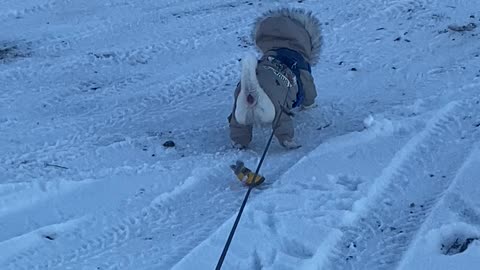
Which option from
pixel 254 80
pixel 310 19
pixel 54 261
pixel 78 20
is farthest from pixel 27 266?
pixel 78 20

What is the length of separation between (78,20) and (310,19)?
72.7 inches

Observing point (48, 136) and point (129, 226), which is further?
point (48, 136)

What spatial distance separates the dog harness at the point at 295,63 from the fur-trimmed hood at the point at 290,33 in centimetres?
7

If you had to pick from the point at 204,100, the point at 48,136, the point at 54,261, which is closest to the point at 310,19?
the point at 204,100

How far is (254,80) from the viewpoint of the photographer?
428 centimetres

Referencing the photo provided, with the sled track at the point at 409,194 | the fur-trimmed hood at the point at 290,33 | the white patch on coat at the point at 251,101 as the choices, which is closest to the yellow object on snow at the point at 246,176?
the white patch on coat at the point at 251,101

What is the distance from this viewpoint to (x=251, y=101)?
432 cm

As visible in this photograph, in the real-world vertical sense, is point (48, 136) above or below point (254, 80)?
below

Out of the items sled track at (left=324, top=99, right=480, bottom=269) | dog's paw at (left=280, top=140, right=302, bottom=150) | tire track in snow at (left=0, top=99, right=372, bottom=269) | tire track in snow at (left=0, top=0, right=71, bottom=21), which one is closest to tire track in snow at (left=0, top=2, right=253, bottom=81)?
tire track in snow at (left=0, top=0, right=71, bottom=21)

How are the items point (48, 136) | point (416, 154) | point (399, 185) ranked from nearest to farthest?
point (399, 185) → point (416, 154) → point (48, 136)

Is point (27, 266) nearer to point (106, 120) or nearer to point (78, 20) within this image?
point (106, 120)

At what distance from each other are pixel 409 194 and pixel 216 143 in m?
1.08

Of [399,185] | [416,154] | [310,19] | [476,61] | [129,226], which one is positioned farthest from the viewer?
[476,61]

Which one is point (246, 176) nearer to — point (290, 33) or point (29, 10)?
point (290, 33)
